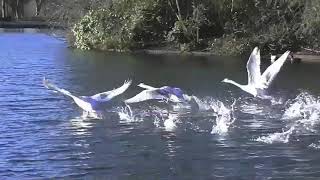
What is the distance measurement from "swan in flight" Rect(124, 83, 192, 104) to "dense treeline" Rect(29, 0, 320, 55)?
19.4 meters

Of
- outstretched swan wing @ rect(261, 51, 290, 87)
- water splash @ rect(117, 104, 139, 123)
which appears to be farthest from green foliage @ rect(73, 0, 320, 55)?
water splash @ rect(117, 104, 139, 123)

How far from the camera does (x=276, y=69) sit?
62.7ft

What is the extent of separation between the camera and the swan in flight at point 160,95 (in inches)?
651

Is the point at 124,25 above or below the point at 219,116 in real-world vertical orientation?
above

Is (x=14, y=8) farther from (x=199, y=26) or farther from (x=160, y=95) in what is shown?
(x=160, y=95)

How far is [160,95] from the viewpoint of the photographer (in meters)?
16.9

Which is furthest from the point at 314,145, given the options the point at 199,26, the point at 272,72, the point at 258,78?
the point at 199,26

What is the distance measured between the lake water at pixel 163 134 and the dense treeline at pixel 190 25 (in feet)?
39.6

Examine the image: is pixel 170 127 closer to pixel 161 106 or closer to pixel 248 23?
pixel 161 106

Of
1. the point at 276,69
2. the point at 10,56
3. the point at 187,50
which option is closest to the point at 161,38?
the point at 187,50

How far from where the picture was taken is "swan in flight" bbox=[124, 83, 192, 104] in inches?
651

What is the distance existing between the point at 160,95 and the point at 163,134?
2.19 m

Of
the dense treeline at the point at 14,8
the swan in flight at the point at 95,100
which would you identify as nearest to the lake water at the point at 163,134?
the swan in flight at the point at 95,100

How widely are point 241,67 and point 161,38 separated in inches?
488
